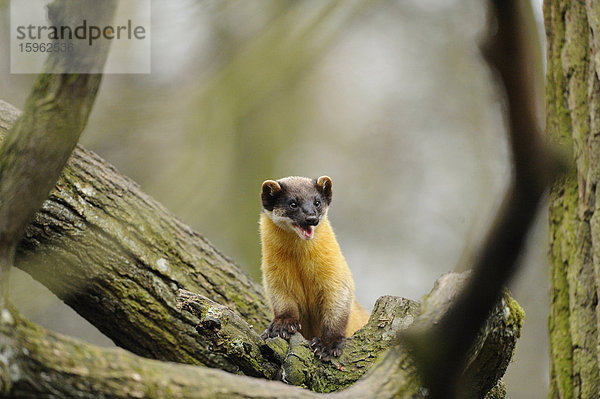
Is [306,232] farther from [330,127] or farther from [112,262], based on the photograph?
[330,127]

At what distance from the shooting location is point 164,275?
19.9 ft

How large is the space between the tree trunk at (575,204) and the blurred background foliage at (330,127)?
18.7 ft

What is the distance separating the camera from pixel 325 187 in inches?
305

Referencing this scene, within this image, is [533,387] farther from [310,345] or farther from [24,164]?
[24,164]

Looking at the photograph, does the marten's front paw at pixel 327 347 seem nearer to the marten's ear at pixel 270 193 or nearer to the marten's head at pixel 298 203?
the marten's head at pixel 298 203

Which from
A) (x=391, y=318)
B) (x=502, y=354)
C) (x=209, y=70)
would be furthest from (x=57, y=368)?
(x=209, y=70)

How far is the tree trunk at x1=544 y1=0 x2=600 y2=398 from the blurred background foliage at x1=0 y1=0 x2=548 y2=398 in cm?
571

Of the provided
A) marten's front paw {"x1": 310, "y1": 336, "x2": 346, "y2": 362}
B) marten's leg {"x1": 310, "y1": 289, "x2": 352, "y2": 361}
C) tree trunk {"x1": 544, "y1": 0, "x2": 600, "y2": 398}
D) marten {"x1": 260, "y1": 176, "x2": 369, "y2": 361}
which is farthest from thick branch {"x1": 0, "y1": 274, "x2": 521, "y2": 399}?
marten {"x1": 260, "y1": 176, "x2": 369, "y2": 361}

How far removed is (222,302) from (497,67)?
5.39 meters

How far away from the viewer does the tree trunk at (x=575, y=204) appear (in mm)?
3959

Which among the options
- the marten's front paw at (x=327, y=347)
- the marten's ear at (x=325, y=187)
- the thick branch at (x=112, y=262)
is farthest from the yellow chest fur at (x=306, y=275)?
the thick branch at (x=112, y=262)

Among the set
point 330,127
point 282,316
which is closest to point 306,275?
point 282,316

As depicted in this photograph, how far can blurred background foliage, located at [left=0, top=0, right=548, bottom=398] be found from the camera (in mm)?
11633

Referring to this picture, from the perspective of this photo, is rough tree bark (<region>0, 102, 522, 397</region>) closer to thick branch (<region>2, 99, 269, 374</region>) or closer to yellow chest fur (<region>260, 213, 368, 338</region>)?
thick branch (<region>2, 99, 269, 374</region>)
